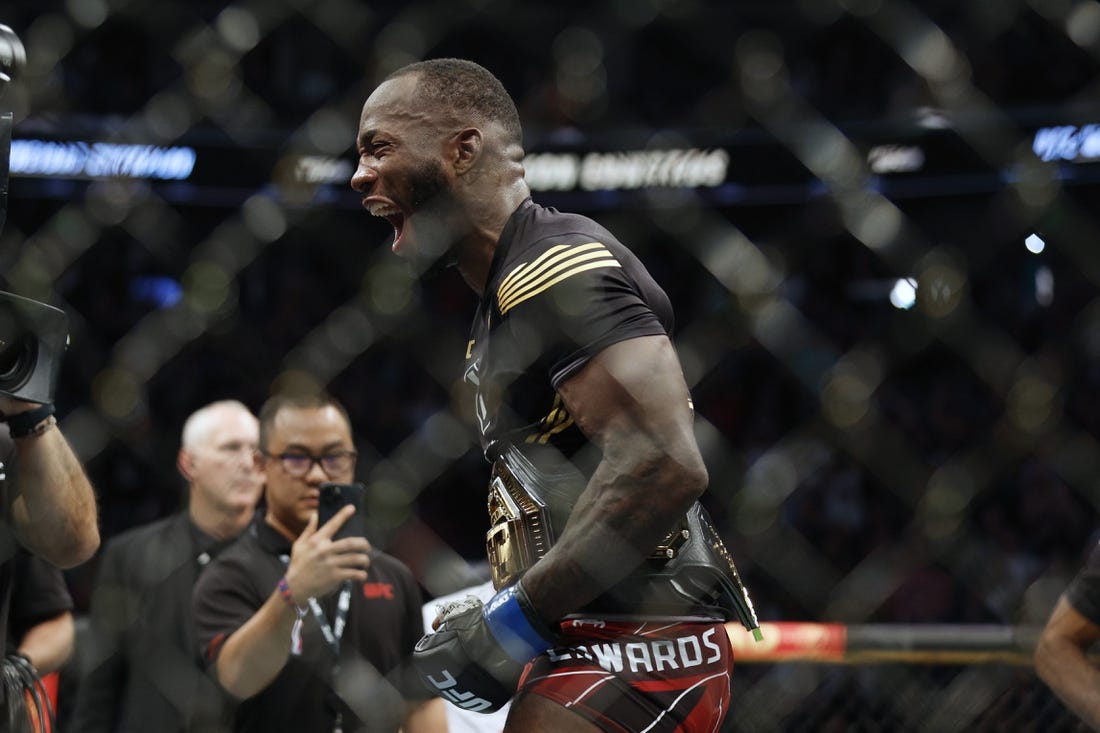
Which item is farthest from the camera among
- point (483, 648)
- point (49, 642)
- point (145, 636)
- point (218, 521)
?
point (218, 521)

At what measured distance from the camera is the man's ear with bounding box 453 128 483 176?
1.68 m

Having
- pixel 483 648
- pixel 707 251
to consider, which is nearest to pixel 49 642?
pixel 483 648

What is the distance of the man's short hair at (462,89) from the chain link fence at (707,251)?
348 centimetres

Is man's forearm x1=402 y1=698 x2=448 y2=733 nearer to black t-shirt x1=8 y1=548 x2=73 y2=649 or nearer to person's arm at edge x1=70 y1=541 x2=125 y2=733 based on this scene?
black t-shirt x1=8 y1=548 x2=73 y2=649

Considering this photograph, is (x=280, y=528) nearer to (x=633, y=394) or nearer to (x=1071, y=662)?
(x=633, y=394)

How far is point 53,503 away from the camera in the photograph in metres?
1.75

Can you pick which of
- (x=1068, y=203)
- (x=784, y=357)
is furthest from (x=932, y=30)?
(x=784, y=357)

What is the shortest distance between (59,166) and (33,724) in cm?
533

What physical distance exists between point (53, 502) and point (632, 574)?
0.78 meters

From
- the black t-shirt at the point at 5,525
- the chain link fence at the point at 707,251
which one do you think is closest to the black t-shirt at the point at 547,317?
the black t-shirt at the point at 5,525

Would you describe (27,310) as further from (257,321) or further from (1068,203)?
(1068,203)

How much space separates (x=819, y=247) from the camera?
7.04 meters

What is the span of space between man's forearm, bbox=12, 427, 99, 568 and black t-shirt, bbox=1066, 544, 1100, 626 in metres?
1.59

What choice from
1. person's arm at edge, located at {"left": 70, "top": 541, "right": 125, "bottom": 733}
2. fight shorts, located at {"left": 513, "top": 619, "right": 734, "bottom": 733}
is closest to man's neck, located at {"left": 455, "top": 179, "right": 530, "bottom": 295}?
fight shorts, located at {"left": 513, "top": 619, "right": 734, "bottom": 733}
